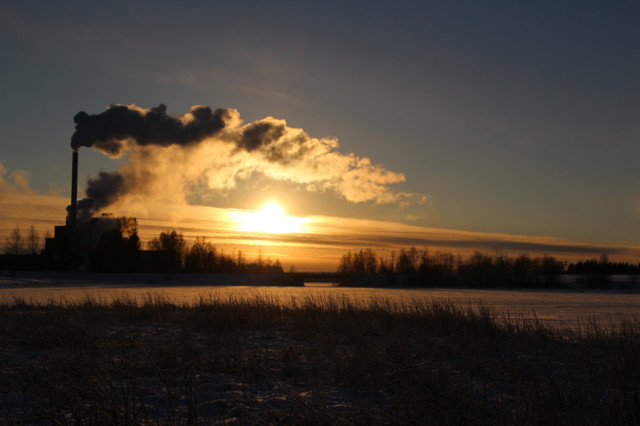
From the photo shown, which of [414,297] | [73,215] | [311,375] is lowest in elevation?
[414,297]

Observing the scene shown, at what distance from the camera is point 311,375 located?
927cm

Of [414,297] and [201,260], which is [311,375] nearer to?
[414,297]

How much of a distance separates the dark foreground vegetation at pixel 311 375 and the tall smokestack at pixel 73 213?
60.3 metres

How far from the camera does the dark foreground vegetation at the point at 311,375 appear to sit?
267 inches

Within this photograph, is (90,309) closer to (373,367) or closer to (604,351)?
(373,367)

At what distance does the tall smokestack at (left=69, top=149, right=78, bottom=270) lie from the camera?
7031 centimetres

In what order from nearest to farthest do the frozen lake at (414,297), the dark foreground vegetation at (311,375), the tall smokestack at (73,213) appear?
the dark foreground vegetation at (311,375) < the frozen lake at (414,297) < the tall smokestack at (73,213)

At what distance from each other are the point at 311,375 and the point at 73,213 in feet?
237

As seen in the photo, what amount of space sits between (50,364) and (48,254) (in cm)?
8167

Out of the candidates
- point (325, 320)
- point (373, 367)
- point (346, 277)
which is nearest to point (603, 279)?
point (346, 277)

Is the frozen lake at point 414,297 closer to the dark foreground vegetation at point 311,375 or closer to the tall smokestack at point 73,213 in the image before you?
the tall smokestack at point 73,213

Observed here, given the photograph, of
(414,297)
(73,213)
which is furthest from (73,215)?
(414,297)

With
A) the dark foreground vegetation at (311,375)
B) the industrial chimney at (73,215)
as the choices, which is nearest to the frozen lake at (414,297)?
the industrial chimney at (73,215)

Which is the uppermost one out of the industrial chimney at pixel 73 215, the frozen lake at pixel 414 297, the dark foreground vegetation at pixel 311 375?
the industrial chimney at pixel 73 215
